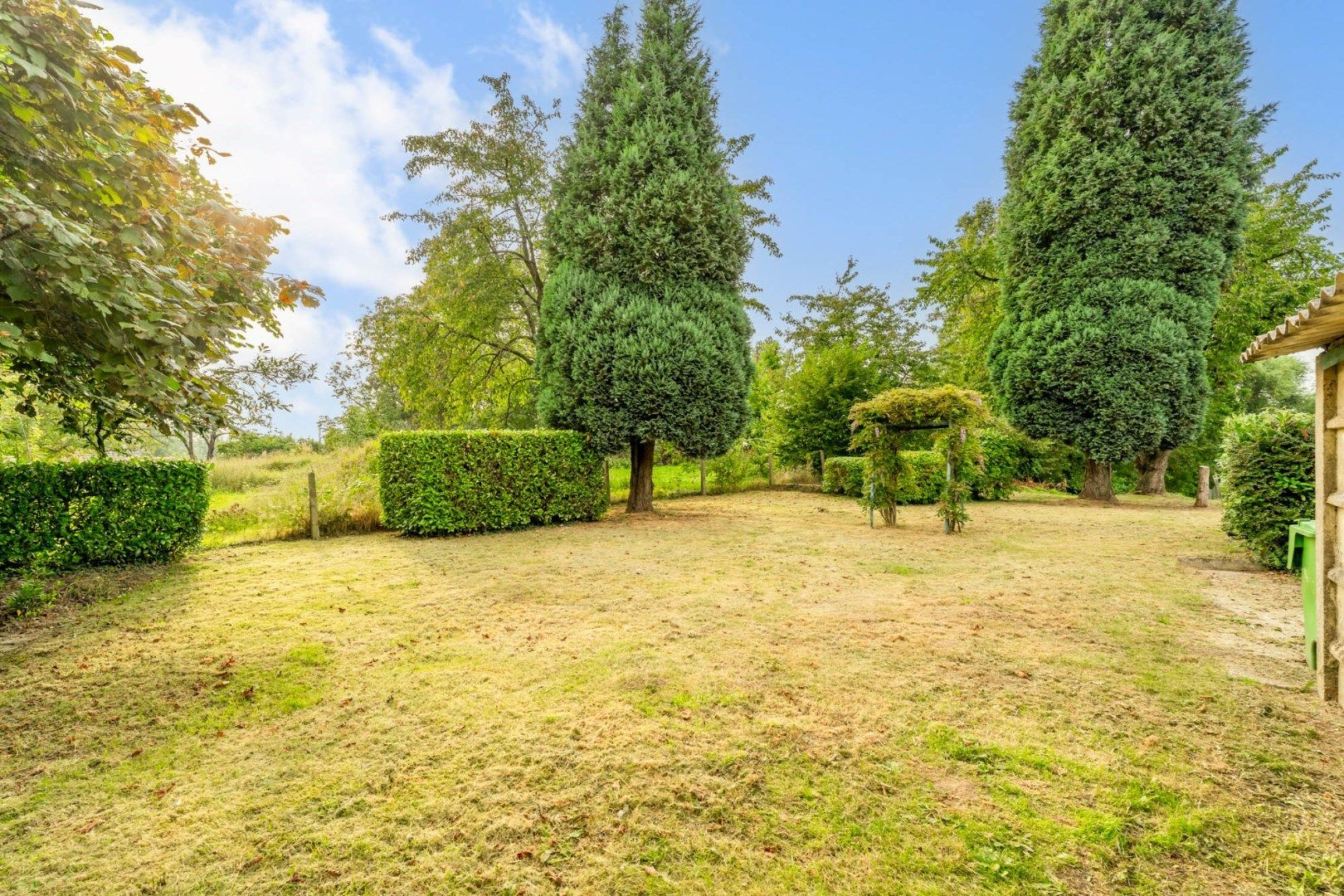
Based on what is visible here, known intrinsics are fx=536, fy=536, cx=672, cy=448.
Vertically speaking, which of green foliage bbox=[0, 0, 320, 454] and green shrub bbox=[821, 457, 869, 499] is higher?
green foliage bbox=[0, 0, 320, 454]

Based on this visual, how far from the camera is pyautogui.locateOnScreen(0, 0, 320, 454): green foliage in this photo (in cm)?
271

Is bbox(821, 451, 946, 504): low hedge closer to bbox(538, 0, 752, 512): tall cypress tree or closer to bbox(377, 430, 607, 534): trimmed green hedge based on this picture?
bbox(538, 0, 752, 512): tall cypress tree

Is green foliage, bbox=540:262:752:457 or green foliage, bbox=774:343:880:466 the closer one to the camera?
green foliage, bbox=540:262:752:457

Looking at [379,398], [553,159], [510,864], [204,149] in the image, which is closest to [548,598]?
[510,864]

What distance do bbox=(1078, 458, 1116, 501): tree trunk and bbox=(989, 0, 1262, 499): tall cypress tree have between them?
594 mm

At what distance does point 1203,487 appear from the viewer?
40.9 ft

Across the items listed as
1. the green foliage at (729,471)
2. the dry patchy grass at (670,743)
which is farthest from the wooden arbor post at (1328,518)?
the green foliage at (729,471)

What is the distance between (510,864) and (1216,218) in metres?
17.3

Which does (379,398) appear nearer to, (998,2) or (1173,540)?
(998,2)

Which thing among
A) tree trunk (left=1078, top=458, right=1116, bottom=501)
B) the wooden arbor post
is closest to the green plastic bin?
the wooden arbor post

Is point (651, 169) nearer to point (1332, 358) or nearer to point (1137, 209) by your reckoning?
point (1332, 358)

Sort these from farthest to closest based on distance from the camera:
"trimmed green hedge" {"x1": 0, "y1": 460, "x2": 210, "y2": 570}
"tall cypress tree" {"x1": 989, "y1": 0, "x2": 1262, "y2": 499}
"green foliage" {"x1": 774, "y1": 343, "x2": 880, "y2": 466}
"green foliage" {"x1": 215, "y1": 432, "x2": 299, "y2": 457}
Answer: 1. "green foliage" {"x1": 215, "y1": 432, "x2": 299, "y2": 457}
2. "green foliage" {"x1": 774, "y1": 343, "x2": 880, "y2": 466}
3. "tall cypress tree" {"x1": 989, "y1": 0, "x2": 1262, "y2": 499}
4. "trimmed green hedge" {"x1": 0, "y1": 460, "x2": 210, "y2": 570}

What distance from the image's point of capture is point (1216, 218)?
11.8 meters

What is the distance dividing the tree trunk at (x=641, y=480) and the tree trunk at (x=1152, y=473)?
1453 centimetres
